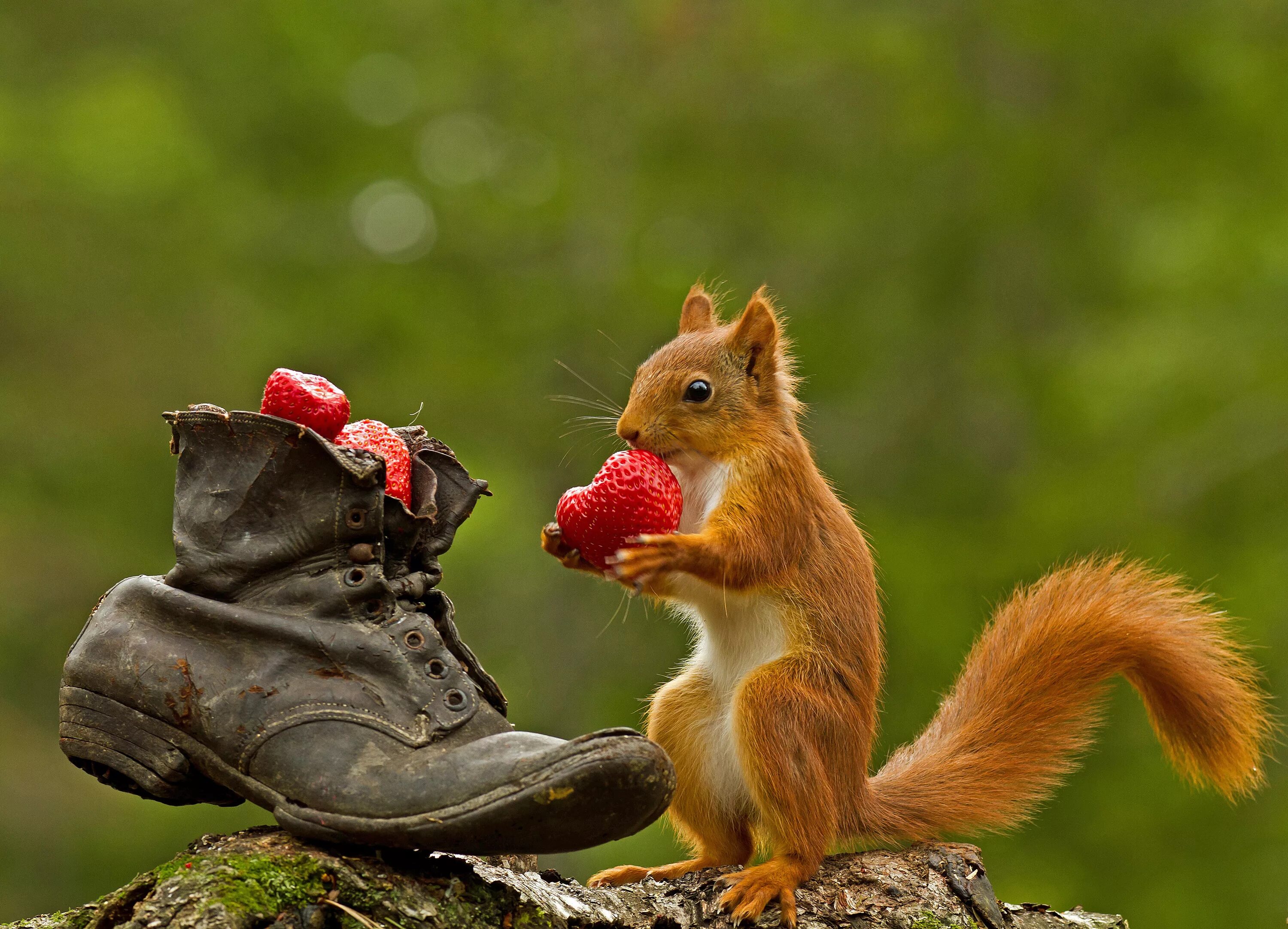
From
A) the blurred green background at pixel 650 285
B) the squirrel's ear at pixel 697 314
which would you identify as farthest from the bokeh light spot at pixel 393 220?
the squirrel's ear at pixel 697 314

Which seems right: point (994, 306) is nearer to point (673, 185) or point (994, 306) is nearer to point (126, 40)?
point (673, 185)

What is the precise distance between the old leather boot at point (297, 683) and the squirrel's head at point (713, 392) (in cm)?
66

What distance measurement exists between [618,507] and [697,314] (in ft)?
2.43

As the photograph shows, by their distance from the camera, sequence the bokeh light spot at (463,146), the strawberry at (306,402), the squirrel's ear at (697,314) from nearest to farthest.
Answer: the strawberry at (306,402) → the squirrel's ear at (697,314) → the bokeh light spot at (463,146)

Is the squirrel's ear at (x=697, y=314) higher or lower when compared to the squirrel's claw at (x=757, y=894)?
higher

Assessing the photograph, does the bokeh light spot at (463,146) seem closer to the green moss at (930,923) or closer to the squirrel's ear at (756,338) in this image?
the squirrel's ear at (756,338)

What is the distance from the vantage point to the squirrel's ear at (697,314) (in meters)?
2.61

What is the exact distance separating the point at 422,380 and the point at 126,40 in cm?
235

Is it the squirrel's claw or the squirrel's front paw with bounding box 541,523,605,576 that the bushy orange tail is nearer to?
the squirrel's claw

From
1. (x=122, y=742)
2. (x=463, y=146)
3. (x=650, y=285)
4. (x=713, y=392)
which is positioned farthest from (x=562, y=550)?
(x=463, y=146)

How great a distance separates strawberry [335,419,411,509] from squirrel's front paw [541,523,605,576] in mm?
282

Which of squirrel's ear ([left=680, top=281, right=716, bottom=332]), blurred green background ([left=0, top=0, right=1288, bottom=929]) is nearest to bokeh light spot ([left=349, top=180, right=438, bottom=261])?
blurred green background ([left=0, top=0, right=1288, bottom=929])

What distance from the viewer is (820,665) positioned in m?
2.08

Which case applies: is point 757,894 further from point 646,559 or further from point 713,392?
point 713,392
